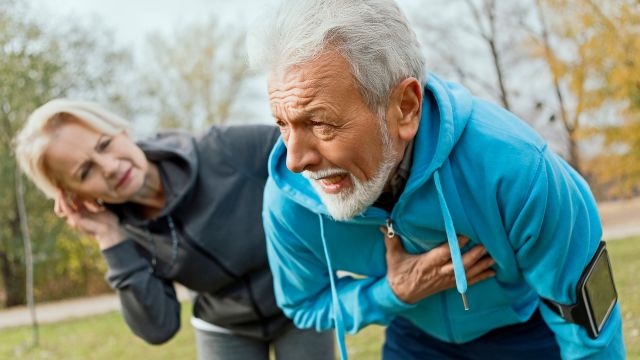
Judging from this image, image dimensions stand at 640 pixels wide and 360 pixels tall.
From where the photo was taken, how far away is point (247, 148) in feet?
10.9

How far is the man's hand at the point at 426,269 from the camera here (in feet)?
7.39

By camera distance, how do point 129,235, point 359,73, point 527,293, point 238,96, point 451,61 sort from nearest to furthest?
1. point 359,73
2. point 527,293
3. point 129,235
4. point 451,61
5. point 238,96

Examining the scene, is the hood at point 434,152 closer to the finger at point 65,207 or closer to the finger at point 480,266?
the finger at point 480,266

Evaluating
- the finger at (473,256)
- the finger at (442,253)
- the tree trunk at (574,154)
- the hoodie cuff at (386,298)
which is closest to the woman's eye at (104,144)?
Result: the hoodie cuff at (386,298)

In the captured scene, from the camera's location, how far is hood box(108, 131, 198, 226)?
127 inches

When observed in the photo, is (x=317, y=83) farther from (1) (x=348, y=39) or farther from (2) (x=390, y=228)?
(2) (x=390, y=228)

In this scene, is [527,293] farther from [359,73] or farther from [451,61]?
[451,61]

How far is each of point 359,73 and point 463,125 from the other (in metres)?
0.39

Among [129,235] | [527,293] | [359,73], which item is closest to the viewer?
[359,73]

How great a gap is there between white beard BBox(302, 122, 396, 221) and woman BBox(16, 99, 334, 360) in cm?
119

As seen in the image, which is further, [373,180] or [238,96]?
[238,96]

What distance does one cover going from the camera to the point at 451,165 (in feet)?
6.87

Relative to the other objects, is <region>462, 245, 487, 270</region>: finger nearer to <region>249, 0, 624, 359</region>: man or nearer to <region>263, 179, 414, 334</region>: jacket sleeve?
<region>249, 0, 624, 359</region>: man

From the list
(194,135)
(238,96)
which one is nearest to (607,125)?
(238,96)
